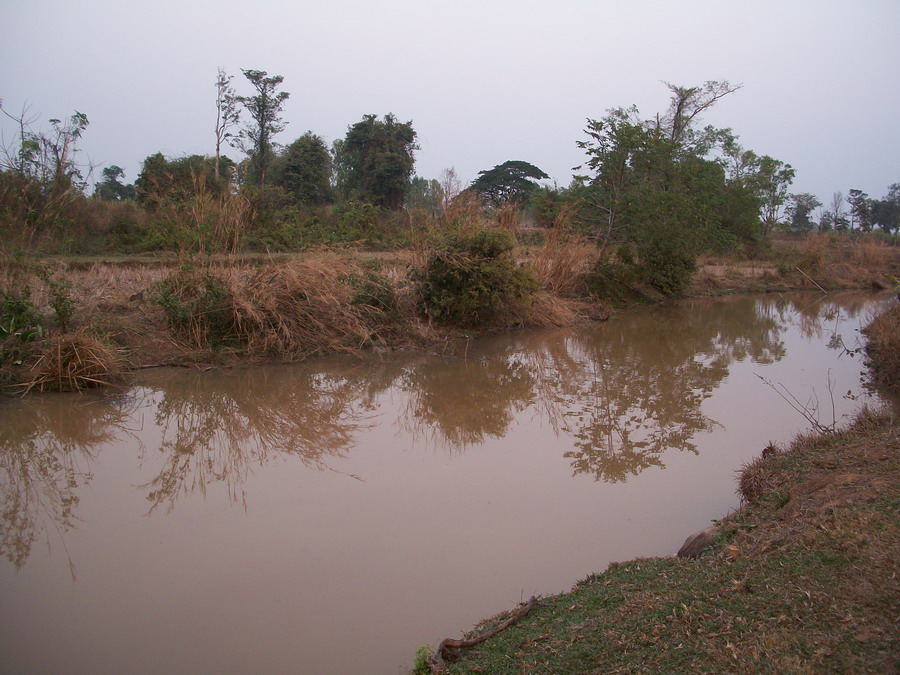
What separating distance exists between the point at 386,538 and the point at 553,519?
117cm

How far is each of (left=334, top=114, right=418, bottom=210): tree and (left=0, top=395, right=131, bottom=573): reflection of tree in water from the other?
64.6 ft

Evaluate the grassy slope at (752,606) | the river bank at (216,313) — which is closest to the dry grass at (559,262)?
the river bank at (216,313)

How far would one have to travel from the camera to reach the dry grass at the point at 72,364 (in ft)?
24.7

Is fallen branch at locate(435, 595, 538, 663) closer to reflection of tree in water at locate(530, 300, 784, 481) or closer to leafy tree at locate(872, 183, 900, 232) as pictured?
reflection of tree in water at locate(530, 300, 784, 481)

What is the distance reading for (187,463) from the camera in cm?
582

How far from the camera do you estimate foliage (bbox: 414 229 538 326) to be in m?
11.7

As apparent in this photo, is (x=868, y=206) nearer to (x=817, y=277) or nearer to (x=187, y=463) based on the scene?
(x=817, y=277)

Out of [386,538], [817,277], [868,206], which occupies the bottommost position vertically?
[386,538]

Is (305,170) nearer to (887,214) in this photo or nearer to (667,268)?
(667,268)

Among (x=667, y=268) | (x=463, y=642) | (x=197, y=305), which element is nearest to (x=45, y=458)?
(x=197, y=305)

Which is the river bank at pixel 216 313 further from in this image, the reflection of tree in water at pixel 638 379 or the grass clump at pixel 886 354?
the grass clump at pixel 886 354

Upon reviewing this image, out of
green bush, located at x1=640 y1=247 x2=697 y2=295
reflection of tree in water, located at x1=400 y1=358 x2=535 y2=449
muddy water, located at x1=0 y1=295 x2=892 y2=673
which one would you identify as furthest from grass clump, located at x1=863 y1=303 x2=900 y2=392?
green bush, located at x1=640 y1=247 x2=697 y2=295

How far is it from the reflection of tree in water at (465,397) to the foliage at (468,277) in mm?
1774

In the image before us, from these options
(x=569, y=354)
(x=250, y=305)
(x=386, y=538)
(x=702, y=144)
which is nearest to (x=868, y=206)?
(x=702, y=144)
